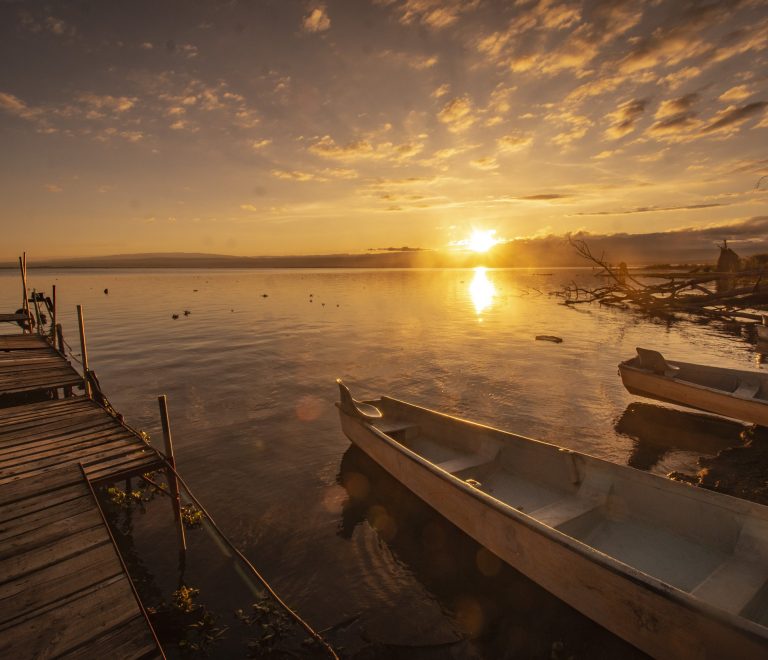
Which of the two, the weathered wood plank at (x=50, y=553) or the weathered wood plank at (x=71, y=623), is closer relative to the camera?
the weathered wood plank at (x=71, y=623)

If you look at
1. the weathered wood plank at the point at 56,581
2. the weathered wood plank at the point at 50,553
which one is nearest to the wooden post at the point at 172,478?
the weathered wood plank at the point at 50,553

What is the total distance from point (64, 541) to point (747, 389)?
1896 cm

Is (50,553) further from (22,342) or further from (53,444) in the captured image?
(22,342)

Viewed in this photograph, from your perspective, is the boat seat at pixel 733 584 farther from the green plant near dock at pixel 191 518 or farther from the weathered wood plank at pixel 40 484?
the weathered wood plank at pixel 40 484

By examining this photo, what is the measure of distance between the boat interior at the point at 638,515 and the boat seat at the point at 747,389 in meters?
9.10

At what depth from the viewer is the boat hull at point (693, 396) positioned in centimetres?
1257

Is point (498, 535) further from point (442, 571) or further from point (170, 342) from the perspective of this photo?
point (170, 342)

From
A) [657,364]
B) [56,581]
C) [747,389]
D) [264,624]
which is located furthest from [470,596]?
[747,389]

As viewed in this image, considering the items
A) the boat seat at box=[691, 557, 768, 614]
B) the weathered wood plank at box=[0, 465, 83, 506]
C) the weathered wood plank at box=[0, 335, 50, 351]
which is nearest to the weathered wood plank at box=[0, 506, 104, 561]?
the weathered wood plank at box=[0, 465, 83, 506]

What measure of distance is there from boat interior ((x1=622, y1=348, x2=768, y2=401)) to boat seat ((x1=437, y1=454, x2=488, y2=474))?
9647 mm

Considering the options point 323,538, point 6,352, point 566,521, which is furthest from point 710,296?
point 6,352

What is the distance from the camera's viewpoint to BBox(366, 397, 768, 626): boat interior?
19.0 ft

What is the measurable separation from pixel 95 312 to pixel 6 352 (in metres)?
37.0

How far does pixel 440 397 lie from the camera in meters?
19.5
